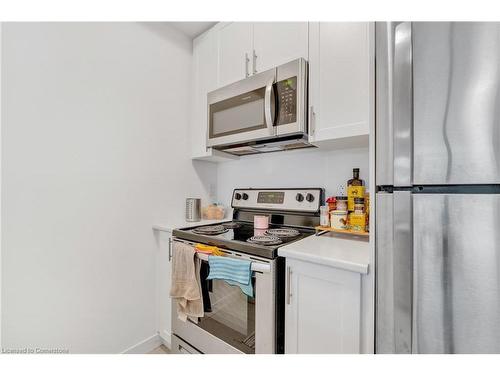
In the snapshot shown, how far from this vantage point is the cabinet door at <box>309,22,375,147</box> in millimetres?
1092

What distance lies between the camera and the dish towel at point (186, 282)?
1262 millimetres

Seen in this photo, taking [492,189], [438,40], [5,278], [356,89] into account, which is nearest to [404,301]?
[492,189]

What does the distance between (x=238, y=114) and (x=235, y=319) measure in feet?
4.11

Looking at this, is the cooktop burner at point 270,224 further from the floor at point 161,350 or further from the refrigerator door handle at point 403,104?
the floor at point 161,350

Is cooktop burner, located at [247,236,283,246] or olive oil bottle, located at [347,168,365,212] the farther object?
olive oil bottle, located at [347,168,365,212]

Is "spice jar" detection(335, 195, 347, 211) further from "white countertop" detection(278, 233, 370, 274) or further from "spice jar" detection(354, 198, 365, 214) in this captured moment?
"white countertop" detection(278, 233, 370, 274)

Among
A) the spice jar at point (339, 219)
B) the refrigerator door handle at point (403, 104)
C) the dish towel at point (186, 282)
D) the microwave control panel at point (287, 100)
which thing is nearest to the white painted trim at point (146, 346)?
the dish towel at point (186, 282)

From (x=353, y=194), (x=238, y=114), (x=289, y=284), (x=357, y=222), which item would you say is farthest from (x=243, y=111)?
(x=289, y=284)

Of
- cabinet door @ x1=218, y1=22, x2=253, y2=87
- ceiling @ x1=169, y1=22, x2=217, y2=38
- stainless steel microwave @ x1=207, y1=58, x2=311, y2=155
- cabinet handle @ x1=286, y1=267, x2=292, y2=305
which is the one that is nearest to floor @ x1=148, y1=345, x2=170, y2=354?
cabinet handle @ x1=286, y1=267, x2=292, y2=305

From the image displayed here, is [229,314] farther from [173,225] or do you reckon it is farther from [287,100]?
[287,100]

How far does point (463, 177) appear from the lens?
52cm

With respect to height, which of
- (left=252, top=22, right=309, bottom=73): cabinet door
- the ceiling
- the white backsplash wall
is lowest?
the white backsplash wall

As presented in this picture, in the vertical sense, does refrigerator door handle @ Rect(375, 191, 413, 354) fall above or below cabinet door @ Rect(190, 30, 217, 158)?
below

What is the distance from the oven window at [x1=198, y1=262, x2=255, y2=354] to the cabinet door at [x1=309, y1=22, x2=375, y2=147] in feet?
2.97
